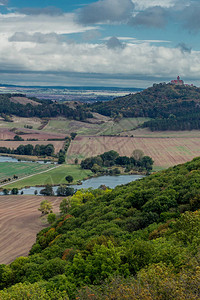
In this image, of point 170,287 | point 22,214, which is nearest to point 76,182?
point 22,214

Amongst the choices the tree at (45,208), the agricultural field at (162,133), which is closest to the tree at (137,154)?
the agricultural field at (162,133)

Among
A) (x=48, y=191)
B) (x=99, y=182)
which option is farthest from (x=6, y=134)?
(x=48, y=191)

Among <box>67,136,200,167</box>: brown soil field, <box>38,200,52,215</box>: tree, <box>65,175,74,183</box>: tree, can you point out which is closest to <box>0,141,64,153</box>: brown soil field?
<box>67,136,200,167</box>: brown soil field

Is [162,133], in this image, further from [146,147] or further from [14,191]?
[14,191]

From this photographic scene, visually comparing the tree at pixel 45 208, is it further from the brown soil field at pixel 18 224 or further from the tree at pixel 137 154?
the tree at pixel 137 154

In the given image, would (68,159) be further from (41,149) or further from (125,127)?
(125,127)

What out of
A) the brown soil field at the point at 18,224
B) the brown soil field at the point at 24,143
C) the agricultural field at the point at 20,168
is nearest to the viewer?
the brown soil field at the point at 18,224

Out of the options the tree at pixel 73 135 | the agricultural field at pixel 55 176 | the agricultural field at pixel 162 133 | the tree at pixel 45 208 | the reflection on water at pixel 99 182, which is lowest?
the reflection on water at pixel 99 182
